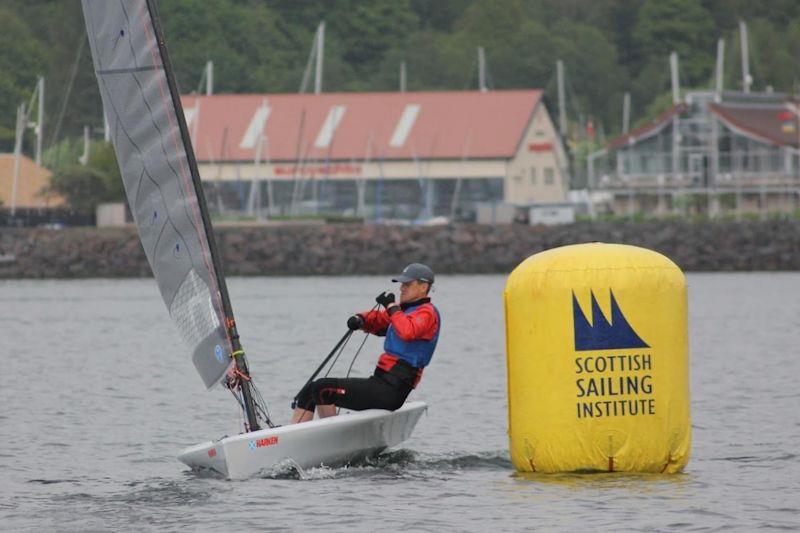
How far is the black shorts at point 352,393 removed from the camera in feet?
44.4

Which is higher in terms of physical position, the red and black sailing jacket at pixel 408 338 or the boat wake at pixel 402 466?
the red and black sailing jacket at pixel 408 338

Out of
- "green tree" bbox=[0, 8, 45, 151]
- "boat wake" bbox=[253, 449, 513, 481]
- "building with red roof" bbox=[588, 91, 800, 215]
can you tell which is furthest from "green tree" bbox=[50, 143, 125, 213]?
"boat wake" bbox=[253, 449, 513, 481]

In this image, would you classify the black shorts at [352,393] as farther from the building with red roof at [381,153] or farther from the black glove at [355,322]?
the building with red roof at [381,153]

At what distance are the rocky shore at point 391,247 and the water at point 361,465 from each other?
22.9 meters

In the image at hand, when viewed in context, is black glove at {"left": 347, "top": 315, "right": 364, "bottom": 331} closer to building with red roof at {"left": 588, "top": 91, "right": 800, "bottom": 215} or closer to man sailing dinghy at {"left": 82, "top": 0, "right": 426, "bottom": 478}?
man sailing dinghy at {"left": 82, "top": 0, "right": 426, "bottom": 478}

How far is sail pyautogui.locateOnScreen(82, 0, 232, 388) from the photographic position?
13375 mm

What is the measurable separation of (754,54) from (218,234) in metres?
50.0

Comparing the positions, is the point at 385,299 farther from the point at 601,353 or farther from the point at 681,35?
the point at 681,35

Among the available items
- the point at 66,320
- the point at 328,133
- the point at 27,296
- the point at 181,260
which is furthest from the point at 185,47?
the point at 181,260

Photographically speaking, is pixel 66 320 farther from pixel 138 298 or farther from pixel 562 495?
pixel 562 495

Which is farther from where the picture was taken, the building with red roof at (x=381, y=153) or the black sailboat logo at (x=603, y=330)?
the building with red roof at (x=381, y=153)

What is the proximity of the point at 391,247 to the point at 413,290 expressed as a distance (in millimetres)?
42914

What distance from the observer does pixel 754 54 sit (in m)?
99.4

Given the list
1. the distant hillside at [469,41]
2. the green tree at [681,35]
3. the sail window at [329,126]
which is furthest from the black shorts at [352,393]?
the green tree at [681,35]
